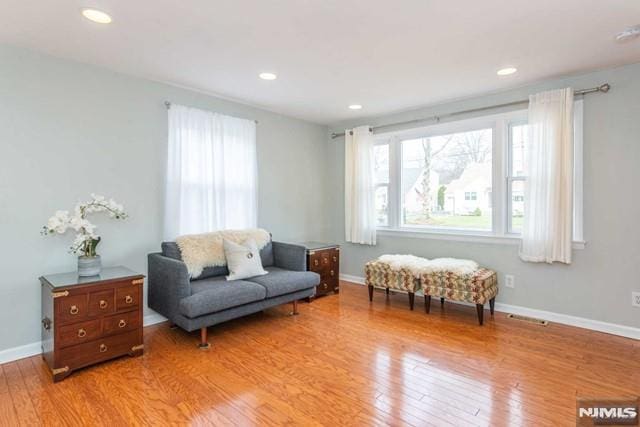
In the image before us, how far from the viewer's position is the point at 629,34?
2.43 metres

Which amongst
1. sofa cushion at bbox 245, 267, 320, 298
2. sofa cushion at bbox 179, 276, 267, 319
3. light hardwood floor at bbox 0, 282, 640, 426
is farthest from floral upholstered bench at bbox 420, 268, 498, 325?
sofa cushion at bbox 179, 276, 267, 319

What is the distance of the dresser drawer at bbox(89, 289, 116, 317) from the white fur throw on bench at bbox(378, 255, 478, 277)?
2785 mm

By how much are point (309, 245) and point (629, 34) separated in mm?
3608

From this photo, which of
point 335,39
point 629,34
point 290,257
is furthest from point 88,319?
point 629,34

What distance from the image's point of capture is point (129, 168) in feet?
10.7

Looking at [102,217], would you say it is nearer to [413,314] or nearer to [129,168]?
[129,168]

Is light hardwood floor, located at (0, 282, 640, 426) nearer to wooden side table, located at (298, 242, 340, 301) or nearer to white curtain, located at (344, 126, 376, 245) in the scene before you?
wooden side table, located at (298, 242, 340, 301)

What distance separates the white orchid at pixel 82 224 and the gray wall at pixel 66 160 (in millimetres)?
118

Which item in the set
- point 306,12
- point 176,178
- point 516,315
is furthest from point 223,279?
point 516,315

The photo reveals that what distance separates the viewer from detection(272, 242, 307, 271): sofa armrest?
3.91m

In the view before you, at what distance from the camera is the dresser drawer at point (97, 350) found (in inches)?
93.8

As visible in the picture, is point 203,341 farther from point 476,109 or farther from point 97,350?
point 476,109

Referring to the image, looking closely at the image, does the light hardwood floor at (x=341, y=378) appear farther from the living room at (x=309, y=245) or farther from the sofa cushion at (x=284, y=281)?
the sofa cushion at (x=284, y=281)

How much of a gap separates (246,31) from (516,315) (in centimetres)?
375
